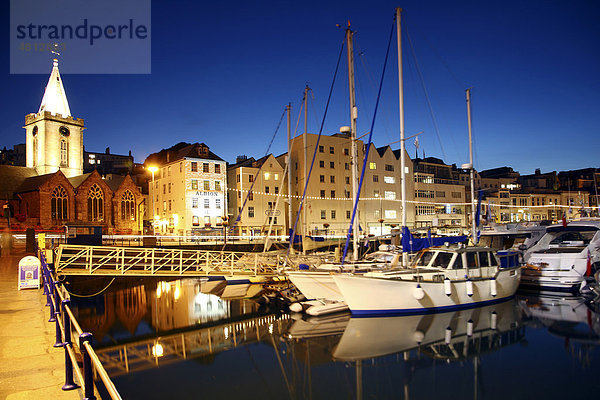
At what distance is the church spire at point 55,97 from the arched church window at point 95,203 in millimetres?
18427

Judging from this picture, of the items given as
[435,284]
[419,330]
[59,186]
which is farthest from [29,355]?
[59,186]

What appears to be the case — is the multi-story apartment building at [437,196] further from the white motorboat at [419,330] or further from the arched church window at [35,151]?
the arched church window at [35,151]

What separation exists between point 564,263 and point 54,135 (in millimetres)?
73938

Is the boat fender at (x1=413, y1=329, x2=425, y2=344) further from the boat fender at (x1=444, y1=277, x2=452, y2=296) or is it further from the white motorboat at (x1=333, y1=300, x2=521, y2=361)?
the boat fender at (x1=444, y1=277, x2=452, y2=296)

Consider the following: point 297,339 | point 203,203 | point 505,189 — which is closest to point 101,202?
point 203,203

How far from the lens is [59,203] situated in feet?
188

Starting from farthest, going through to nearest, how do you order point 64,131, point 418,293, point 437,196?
1. point 437,196
2. point 64,131
3. point 418,293

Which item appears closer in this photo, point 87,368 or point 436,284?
point 87,368

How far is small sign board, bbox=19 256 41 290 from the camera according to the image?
17.5 meters

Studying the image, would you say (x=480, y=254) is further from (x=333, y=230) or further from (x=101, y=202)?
(x=101, y=202)

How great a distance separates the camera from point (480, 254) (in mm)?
21844

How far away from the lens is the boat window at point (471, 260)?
2128cm

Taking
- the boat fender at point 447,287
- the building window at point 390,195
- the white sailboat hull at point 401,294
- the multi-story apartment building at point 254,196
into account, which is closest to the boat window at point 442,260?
the white sailboat hull at point 401,294

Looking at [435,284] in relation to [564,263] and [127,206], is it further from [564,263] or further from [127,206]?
Result: [127,206]
